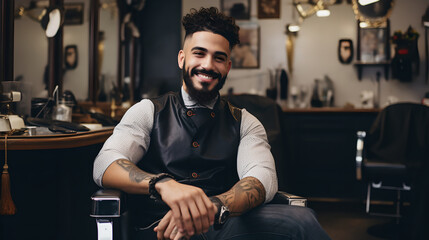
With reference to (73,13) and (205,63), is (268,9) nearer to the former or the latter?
(73,13)

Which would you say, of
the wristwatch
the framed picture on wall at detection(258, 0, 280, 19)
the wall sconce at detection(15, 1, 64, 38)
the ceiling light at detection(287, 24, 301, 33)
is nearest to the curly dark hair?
the wristwatch

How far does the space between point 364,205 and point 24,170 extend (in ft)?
11.9

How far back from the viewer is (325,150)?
462cm

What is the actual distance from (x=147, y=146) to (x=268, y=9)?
180 inches

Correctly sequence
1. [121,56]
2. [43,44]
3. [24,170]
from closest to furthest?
1. [24,170]
2. [43,44]
3. [121,56]

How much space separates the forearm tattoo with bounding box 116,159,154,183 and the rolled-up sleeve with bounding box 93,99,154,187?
4 cm

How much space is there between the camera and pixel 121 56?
480 cm

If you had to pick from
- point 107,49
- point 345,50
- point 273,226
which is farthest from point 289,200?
point 345,50

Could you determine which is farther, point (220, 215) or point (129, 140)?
point (129, 140)

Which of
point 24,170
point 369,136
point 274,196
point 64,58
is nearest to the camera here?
point 274,196

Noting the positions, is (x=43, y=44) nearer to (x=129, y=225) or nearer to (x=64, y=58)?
(x=64, y=58)

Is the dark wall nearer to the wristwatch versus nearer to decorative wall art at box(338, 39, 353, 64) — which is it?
decorative wall art at box(338, 39, 353, 64)

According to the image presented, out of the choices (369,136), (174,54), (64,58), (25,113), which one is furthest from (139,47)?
(25,113)

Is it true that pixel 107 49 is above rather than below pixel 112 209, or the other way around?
above
